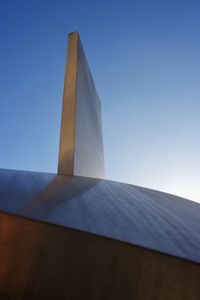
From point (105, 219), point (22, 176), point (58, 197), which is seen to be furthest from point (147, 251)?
point (22, 176)

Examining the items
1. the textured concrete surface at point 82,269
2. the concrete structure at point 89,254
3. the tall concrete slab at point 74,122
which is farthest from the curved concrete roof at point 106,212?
the tall concrete slab at point 74,122

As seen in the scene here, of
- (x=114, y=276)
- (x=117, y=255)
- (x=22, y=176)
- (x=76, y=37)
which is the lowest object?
(x=114, y=276)

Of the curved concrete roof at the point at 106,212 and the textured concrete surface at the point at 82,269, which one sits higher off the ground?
the curved concrete roof at the point at 106,212

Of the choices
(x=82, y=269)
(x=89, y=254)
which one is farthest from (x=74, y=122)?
(x=82, y=269)

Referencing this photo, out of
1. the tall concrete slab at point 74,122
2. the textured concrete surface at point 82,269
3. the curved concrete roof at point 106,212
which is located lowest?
the textured concrete surface at point 82,269

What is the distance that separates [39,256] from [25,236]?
0.37 meters

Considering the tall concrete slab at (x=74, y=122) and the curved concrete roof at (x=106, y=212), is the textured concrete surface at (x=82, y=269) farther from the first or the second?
the tall concrete slab at (x=74, y=122)

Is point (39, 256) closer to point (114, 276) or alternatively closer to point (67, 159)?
point (114, 276)

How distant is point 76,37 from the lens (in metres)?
13.6

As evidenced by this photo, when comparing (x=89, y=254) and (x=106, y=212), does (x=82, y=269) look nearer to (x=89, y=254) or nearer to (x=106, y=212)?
(x=89, y=254)

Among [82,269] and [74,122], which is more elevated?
[74,122]

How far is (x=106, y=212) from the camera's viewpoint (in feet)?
16.5

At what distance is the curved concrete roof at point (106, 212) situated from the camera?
A: 4.11m

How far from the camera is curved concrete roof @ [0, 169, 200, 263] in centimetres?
411
